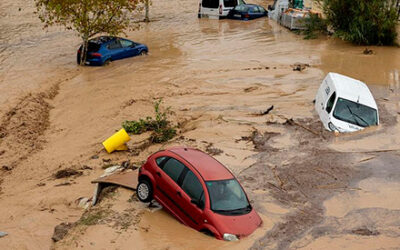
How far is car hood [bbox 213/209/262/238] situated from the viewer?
10.0 meters

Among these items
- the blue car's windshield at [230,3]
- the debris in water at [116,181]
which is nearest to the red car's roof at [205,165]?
the debris in water at [116,181]

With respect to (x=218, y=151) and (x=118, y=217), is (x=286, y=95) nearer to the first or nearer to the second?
(x=218, y=151)

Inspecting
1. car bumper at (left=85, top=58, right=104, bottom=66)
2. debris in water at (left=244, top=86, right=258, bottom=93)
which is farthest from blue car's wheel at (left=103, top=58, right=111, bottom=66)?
debris in water at (left=244, top=86, right=258, bottom=93)

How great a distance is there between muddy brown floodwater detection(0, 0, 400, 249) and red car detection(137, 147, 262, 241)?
253 mm

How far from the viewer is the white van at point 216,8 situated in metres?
34.1

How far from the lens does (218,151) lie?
14.5m

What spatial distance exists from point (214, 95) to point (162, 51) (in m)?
7.78

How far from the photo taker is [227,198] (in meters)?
10.5

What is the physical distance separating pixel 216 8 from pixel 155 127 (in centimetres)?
1934

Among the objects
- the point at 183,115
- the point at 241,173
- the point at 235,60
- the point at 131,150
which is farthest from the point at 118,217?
the point at 235,60

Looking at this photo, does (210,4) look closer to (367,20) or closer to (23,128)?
(367,20)

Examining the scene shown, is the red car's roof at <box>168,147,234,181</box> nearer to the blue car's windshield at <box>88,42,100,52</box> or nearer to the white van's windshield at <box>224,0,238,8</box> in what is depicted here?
the blue car's windshield at <box>88,42,100,52</box>

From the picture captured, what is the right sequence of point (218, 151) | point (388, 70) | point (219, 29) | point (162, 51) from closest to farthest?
1. point (218, 151)
2. point (388, 70)
3. point (162, 51)
4. point (219, 29)

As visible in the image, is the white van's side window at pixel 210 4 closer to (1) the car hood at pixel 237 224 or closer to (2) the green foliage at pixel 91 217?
(2) the green foliage at pixel 91 217
